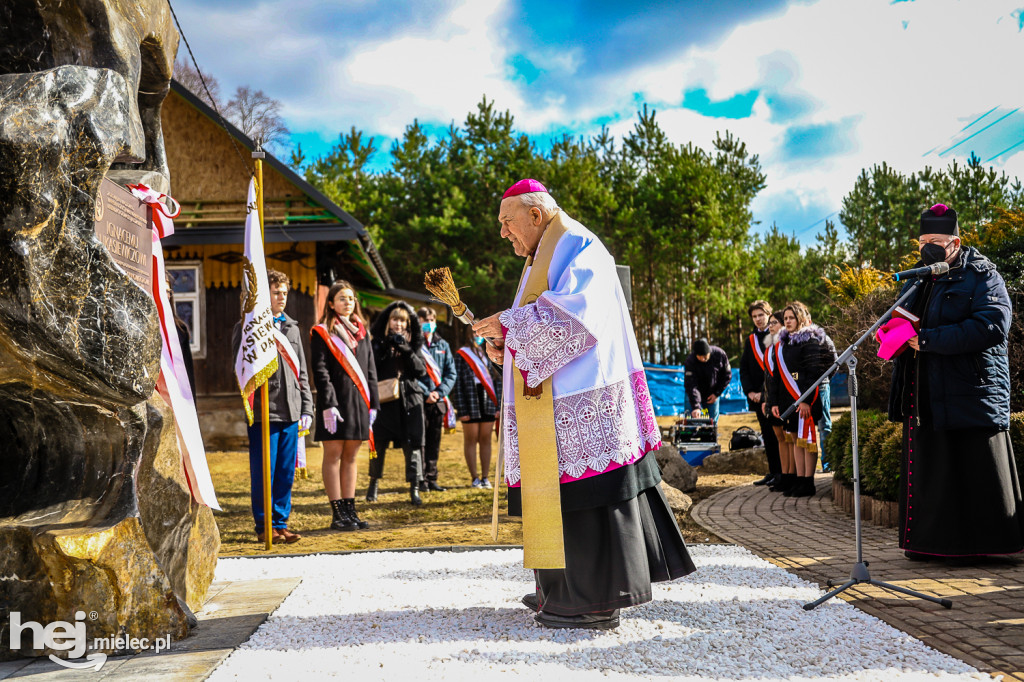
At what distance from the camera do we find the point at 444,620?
4152 mm

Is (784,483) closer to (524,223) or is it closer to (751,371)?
(751,371)

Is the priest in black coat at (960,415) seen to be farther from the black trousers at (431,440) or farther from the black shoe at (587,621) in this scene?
the black trousers at (431,440)

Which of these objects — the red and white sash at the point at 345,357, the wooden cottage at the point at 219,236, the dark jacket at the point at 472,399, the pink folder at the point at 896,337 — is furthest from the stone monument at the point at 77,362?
the wooden cottage at the point at 219,236

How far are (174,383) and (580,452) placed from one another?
7.36 ft

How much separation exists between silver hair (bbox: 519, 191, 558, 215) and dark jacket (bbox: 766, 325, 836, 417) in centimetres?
514

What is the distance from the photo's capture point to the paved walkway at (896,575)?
364 cm

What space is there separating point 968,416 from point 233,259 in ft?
45.0

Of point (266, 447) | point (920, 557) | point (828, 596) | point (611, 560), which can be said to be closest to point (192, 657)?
point (611, 560)

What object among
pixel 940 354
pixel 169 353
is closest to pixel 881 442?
pixel 940 354

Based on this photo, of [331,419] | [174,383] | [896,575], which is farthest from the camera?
[331,419]

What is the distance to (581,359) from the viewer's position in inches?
155

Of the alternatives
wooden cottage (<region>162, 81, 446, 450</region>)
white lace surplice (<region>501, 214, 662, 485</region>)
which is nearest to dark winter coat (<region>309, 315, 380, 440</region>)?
white lace surplice (<region>501, 214, 662, 485</region>)

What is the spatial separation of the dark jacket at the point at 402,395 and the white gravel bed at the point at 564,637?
3.52 m

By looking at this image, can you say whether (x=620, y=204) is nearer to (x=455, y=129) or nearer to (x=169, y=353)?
(x=455, y=129)
